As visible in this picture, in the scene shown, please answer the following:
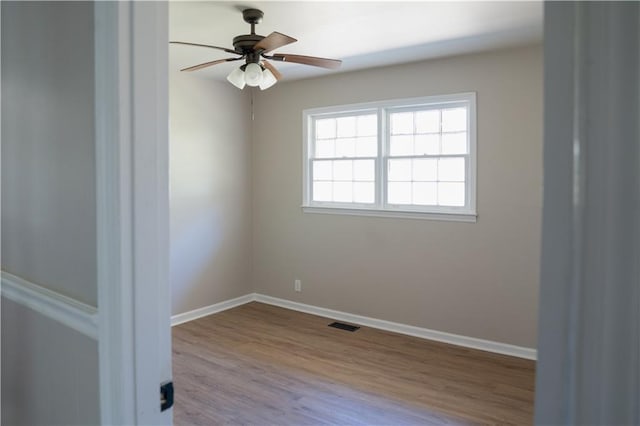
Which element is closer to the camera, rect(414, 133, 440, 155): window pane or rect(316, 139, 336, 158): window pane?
rect(414, 133, 440, 155): window pane

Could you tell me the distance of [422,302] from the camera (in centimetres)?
436

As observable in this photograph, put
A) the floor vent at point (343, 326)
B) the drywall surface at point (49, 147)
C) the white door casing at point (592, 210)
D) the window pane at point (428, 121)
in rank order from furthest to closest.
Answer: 1. the floor vent at point (343, 326)
2. the window pane at point (428, 121)
3. the drywall surface at point (49, 147)
4. the white door casing at point (592, 210)

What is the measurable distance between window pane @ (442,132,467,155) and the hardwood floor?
1828 millimetres

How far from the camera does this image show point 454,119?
13.7 feet

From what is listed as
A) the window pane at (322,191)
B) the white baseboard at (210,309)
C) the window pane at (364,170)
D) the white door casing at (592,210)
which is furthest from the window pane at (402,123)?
the white door casing at (592,210)

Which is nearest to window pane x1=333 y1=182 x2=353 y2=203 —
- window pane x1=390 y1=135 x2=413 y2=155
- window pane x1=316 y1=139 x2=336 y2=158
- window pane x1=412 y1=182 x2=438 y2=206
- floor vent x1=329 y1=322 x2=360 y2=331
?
window pane x1=316 y1=139 x2=336 y2=158

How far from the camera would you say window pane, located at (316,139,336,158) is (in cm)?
500

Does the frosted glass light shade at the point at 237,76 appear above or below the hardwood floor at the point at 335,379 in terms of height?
above

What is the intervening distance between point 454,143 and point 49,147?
360 cm

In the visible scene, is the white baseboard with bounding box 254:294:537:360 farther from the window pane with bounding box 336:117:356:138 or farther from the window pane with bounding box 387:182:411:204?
the window pane with bounding box 336:117:356:138

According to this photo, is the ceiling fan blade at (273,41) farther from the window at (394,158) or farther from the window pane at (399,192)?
the window pane at (399,192)

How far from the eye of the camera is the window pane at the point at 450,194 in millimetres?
4160

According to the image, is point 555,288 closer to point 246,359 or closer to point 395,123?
point 246,359

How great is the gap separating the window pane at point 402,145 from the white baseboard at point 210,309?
2.59m
